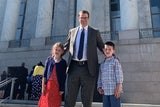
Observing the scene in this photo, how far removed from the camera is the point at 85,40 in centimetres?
486

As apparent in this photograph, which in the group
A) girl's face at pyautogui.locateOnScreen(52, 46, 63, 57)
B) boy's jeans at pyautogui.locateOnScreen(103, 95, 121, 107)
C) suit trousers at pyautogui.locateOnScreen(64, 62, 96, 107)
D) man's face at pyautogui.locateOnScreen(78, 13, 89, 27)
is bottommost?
boy's jeans at pyautogui.locateOnScreen(103, 95, 121, 107)

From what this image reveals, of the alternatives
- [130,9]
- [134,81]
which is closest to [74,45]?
[134,81]

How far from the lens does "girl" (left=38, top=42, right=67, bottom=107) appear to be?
486 centimetres

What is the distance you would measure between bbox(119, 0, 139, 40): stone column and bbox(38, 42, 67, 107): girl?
9491mm

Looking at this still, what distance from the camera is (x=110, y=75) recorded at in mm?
4844

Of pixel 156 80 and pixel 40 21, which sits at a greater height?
pixel 40 21

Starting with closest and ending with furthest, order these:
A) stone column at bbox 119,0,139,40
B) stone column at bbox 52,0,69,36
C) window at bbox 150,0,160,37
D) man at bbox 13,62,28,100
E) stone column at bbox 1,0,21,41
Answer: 1. man at bbox 13,62,28,100
2. stone column at bbox 119,0,139,40
3. window at bbox 150,0,160,37
4. stone column at bbox 1,0,21,41
5. stone column at bbox 52,0,69,36

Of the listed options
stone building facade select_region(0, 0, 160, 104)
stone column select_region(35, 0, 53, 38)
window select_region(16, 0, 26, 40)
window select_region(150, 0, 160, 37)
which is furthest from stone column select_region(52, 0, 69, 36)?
window select_region(150, 0, 160, 37)

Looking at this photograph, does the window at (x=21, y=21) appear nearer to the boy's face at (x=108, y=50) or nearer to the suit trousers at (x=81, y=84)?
the boy's face at (x=108, y=50)

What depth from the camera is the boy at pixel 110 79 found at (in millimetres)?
4652

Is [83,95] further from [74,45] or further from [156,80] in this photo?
[156,80]

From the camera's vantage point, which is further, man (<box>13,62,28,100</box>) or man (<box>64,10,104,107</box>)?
man (<box>13,62,28,100</box>)

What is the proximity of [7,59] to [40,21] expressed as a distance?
3886 millimetres

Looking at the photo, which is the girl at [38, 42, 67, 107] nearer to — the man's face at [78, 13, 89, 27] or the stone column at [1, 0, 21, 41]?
the man's face at [78, 13, 89, 27]
